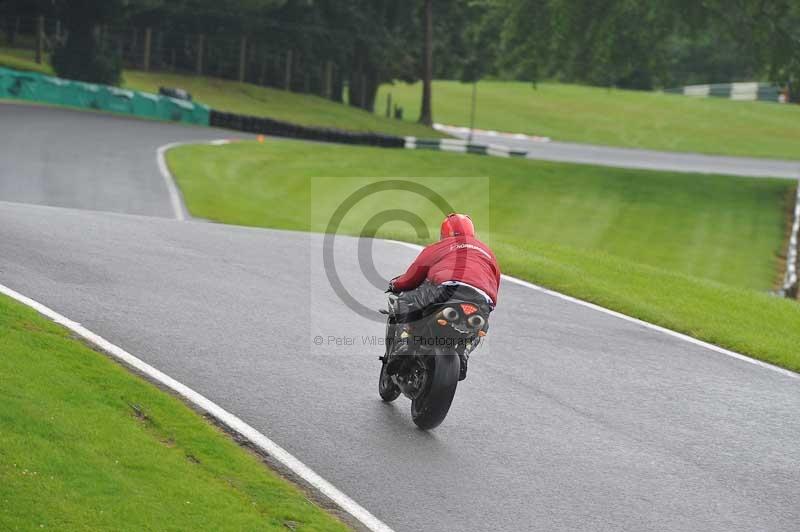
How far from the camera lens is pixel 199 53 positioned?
216 feet

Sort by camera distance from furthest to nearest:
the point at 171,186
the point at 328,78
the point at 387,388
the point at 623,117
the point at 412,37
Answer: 1. the point at 623,117
2. the point at 328,78
3. the point at 412,37
4. the point at 171,186
5. the point at 387,388

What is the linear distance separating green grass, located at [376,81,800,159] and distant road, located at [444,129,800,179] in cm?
600

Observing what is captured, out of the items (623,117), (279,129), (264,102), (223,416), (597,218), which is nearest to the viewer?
(223,416)

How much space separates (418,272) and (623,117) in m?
81.6

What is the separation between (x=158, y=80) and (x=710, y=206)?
33.8m

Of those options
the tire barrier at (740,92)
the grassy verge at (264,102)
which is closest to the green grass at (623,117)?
the tire barrier at (740,92)

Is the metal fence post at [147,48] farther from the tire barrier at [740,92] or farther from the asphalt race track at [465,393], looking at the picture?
the tire barrier at [740,92]

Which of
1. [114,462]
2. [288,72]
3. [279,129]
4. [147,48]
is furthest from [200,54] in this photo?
[114,462]

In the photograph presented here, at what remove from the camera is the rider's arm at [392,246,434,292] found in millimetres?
9773

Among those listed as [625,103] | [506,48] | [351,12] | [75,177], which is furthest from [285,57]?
[75,177]

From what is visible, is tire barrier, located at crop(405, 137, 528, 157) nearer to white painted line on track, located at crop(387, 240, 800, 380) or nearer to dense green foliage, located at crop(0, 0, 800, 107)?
dense green foliage, located at crop(0, 0, 800, 107)

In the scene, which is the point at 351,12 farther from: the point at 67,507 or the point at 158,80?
the point at 67,507

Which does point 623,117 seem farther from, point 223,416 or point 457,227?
point 223,416

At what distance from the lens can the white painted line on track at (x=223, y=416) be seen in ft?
26.2
